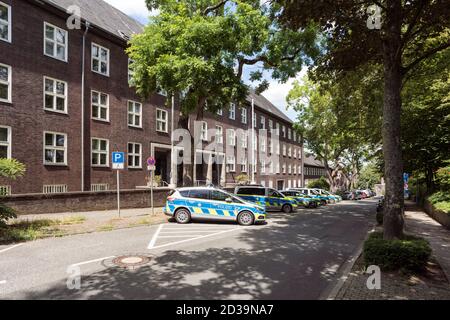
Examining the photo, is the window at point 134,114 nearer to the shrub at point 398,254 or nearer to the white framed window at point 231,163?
the white framed window at point 231,163

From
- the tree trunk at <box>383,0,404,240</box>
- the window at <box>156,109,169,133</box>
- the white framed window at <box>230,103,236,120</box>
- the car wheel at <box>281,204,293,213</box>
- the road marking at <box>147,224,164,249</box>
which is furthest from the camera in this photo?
the white framed window at <box>230,103,236,120</box>

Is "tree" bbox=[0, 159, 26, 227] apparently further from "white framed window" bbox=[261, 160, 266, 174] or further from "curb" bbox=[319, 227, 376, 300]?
"white framed window" bbox=[261, 160, 266, 174]

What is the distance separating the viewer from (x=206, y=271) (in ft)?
21.3

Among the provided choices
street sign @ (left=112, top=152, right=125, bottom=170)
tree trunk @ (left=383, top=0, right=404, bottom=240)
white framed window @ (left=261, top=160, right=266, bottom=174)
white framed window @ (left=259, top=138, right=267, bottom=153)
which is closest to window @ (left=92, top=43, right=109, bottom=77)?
street sign @ (left=112, top=152, right=125, bottom=170)

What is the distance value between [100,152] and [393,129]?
55.4 ft

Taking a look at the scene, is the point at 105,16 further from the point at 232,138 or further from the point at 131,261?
the point at 131,261

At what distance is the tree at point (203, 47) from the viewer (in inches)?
552

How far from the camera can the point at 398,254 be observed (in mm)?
6273

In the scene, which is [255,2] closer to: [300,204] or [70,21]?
[70,21]

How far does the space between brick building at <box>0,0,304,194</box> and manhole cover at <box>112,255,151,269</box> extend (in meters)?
10.7

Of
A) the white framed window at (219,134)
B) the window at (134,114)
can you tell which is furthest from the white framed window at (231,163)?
the window at (134,114)

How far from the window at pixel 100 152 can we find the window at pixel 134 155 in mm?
1878

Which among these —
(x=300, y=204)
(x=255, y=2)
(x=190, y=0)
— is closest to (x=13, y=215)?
(x=190, y=0)

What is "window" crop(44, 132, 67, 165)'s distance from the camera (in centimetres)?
1670
